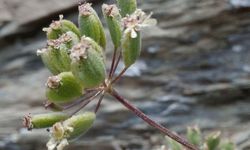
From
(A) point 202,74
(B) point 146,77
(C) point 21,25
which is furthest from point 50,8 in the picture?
(A) point 202,74

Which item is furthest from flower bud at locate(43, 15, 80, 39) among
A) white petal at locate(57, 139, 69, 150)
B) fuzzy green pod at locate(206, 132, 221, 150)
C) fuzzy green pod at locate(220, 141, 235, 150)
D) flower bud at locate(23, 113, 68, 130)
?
fuzzy green pod at locate(220, 141, 235, 150)

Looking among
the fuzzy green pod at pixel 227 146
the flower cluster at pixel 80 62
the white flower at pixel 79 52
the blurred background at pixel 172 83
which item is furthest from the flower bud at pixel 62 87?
the blurred background at pixel 172 83

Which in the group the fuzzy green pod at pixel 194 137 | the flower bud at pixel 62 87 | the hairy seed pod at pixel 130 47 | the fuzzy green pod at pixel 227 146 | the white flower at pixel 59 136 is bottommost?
the fuzzy green pod at pixel 227 146

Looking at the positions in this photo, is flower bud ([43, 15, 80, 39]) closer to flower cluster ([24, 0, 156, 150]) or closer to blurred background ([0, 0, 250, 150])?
flower cluster ([24, 0, 156, 150])

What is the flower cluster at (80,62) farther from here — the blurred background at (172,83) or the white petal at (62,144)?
the blurred background at (172,83)

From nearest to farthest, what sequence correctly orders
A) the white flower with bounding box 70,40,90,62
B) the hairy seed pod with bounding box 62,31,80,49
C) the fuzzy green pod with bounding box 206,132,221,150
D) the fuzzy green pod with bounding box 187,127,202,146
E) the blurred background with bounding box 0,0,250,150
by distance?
the white flower with bounding box 70,40,90,62 < the hairy seed pod with bounding box 62,31,80,49 < the fuzzy green pod with bounding box 206,132,221,150 < the fuzzy green pod with bounding box 187,127,202,146 < the blurred background with bounding box 0,0,250,150

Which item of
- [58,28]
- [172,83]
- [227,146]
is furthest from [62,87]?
[172,83]

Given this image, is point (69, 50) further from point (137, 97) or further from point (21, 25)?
point (21, 25)
